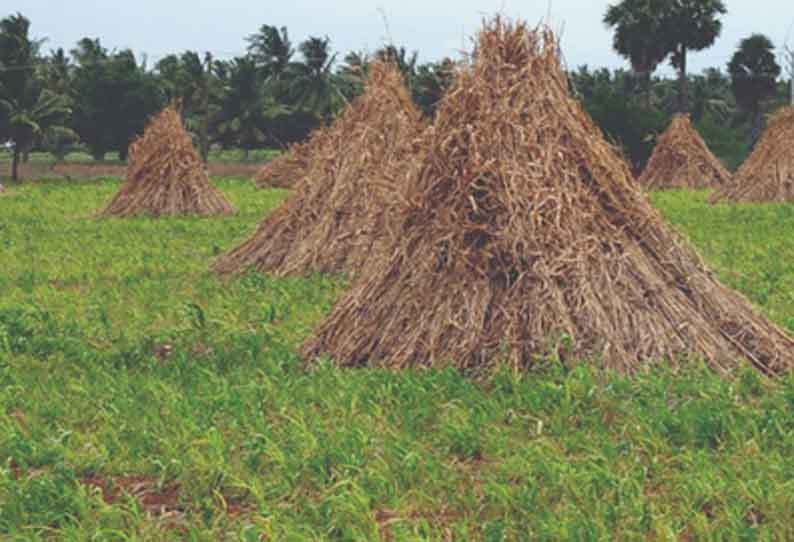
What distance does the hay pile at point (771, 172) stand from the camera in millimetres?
23375

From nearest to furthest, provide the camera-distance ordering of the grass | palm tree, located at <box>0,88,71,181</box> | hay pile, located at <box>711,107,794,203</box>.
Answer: the grass
hay pile, located at <box>711,107,794,203</box>
palm tree, located at <box>0,88,71,181</box>

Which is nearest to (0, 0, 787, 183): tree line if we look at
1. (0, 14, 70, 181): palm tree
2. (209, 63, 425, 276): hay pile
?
(0, 14, 70, 181): palm tree

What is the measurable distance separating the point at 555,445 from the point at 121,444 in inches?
86.8

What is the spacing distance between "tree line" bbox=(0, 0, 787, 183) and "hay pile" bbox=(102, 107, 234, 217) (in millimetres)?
21891

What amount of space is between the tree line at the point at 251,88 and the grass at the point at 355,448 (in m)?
34.6

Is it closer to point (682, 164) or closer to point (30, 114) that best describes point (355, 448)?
point (682, 164)

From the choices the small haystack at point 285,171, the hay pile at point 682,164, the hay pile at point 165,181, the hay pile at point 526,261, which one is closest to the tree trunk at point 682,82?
the hay pile at point 682,164

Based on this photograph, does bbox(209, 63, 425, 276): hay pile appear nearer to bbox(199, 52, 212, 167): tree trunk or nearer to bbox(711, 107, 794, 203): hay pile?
bbox(711, 107, 794, 203): hay pile

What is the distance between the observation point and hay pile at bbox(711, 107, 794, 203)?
23375 mm

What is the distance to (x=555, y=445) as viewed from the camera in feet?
17.9

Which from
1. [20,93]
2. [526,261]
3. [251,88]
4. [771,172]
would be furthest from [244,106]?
[526,261]

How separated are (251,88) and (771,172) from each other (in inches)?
1572

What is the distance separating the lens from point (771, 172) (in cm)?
2361

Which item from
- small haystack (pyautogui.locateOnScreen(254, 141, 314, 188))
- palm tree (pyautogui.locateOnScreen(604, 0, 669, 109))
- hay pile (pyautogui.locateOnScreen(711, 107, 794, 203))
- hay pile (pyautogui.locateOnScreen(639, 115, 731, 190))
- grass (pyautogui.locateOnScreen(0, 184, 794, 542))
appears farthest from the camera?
palm tree (pyautogui.locateOnScreen(604, 0, 669, 109))
